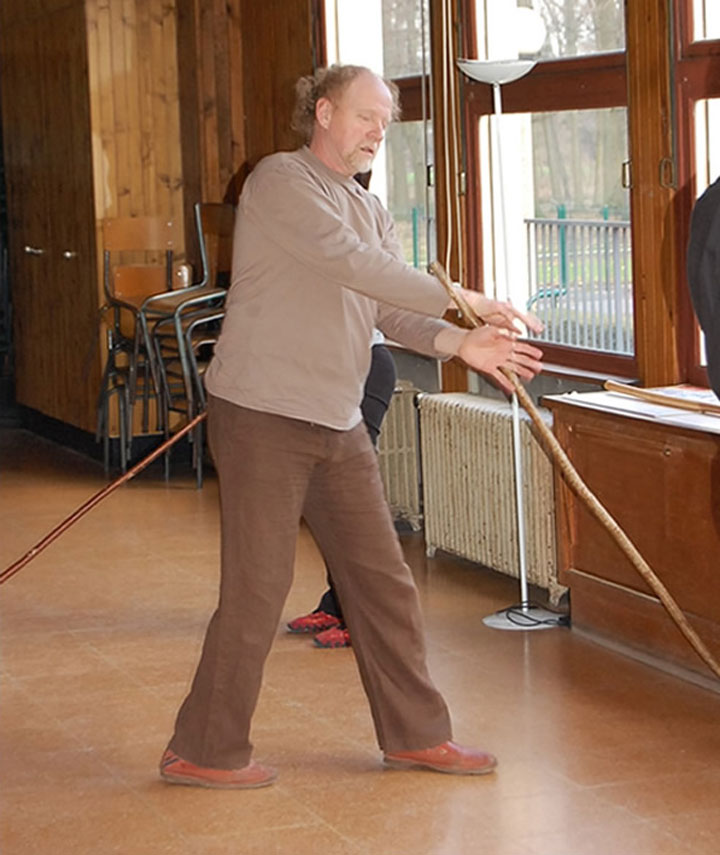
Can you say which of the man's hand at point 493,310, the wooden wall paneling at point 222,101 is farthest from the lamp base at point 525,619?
the wooden wall paneling at point 222,101

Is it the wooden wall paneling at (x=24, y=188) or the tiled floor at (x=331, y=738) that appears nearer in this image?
the tiled floor at (x=331, y=738)

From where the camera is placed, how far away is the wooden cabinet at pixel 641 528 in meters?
4.43

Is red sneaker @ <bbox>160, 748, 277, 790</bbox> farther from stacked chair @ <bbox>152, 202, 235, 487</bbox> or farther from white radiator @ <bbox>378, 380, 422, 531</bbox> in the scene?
stacked chair @ <bbox>152, 202, 235, 487</bbox>

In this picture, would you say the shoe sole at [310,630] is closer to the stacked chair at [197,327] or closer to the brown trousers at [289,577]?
the brown trousers at [289,577]

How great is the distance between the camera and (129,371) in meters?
8.38

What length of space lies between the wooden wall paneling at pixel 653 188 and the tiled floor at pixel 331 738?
0.96 metres

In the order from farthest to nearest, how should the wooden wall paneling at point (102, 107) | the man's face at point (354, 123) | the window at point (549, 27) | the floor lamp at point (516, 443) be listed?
the wooden wall paneling at point (102, 107) → the window at point (549, 27) → the floor lamp at point (516, 443) → the man's face at point (354, 123)

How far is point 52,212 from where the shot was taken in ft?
30.4

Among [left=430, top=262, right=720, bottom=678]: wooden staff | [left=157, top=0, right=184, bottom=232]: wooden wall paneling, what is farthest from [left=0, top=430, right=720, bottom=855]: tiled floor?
[left=157, top=0, right=184, bottom=232]: wooden wall paneling

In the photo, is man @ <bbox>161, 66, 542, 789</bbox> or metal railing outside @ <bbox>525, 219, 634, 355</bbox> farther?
metal railing outside @ <bbox>525, 219, 634, 355</bbox>

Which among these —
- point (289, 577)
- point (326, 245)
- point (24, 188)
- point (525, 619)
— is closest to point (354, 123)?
point (326, 245)

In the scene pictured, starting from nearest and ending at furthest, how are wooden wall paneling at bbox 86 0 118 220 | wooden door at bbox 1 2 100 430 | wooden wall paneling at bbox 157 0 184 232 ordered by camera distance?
wooden wall paneling at bbox 86 0 118 220 < wooden wall paneling at bbox 157 0 184 232 < wooden door at bbox 1 2 100 430

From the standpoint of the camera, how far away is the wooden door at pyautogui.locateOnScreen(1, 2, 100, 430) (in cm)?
872

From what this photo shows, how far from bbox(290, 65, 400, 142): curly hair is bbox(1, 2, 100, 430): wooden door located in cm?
504
